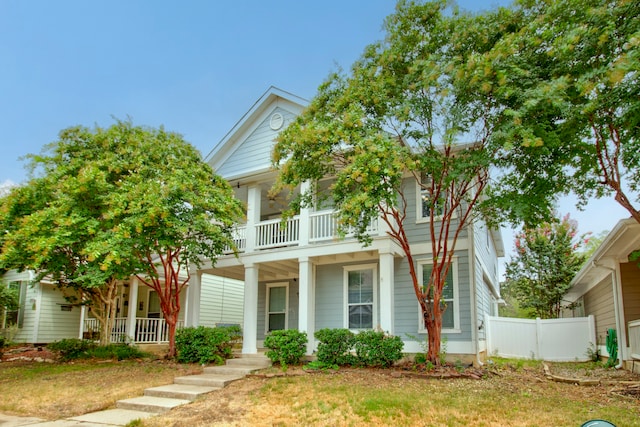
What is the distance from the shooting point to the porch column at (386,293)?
1112cm

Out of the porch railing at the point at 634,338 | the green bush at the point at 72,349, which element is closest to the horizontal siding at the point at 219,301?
the green bush at the point at 72,349

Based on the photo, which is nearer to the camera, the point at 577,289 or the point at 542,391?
the point at 542,391

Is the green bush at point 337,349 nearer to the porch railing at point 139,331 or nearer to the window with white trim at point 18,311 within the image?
the porch railing at point 139,331

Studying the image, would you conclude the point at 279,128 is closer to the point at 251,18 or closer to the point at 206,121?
the point at 251,18

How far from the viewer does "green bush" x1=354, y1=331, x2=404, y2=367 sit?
10414mm

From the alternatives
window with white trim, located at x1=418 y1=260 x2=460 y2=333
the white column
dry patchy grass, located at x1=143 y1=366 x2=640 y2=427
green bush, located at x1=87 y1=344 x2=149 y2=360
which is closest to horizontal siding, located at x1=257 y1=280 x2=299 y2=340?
the white column

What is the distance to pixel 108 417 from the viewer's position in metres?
7.45

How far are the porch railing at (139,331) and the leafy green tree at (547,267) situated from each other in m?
16.8

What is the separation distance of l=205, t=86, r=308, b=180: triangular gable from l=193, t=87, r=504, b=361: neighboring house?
0.03 meters

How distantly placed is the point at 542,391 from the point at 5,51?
23.5 m

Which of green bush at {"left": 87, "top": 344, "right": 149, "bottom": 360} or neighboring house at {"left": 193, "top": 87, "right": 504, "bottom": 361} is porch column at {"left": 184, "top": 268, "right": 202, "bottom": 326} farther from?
green bush at {"left": 87, "top": 344, "right": 149, "bottom": 360}

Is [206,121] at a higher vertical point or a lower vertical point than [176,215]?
higher

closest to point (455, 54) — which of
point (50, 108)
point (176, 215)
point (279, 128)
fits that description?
point (279, 128)

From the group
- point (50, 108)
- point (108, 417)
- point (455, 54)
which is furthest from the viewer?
point (50, 108)
